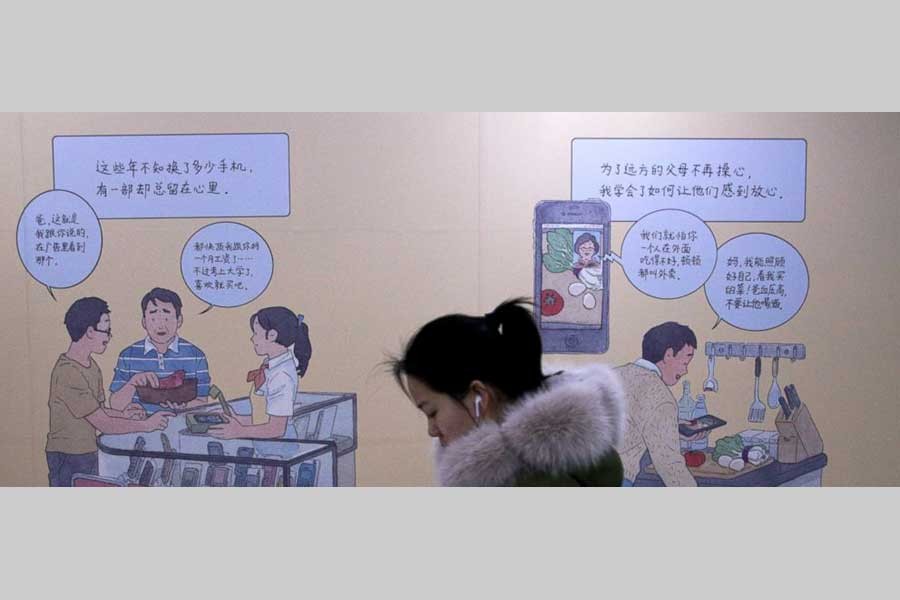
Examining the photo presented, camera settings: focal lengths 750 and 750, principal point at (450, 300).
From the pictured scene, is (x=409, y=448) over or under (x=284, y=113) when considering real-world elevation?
under

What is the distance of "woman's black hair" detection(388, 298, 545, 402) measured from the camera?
1.84 metres


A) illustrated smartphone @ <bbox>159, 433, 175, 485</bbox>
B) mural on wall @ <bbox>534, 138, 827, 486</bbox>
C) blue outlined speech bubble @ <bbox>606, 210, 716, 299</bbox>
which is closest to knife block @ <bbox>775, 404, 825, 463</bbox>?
mural on wall @ <bbox>534, 138, 827, 486</bbox>

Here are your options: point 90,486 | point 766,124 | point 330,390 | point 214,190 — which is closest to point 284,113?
point 214,190

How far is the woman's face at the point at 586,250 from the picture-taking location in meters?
3.36

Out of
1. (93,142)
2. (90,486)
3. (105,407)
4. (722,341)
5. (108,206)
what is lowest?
(90,486)

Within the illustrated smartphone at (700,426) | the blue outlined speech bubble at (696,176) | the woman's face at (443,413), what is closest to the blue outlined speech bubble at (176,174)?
the blue outlined speech bubble at (696,176)

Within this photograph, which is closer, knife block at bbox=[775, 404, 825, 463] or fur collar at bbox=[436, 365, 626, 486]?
fur collar at bbox=[436, 365, 626, 486]

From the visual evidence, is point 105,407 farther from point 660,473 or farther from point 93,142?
point 660,473

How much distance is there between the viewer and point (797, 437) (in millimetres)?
3379

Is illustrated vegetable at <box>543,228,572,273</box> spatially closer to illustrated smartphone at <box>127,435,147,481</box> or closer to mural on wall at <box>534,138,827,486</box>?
mural on wall at <box>534,138,827,486</box>

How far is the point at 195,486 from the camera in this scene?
344 cm

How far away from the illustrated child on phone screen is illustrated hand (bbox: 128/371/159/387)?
13.3 inches

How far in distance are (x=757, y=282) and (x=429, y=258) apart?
148 centimetres

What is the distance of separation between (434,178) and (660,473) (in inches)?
65.8
